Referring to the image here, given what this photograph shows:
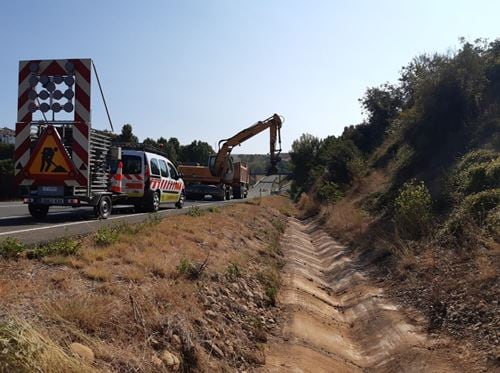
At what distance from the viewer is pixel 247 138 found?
35250mm

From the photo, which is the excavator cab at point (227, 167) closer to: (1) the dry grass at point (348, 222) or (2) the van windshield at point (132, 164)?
(1) the dry grass at point (348, 222)

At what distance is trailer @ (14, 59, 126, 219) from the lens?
12109mm

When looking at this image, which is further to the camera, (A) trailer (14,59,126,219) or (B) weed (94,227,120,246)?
(A) trailer (14,59,126,219)

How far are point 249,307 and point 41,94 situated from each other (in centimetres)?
810

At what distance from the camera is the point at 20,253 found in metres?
6.48

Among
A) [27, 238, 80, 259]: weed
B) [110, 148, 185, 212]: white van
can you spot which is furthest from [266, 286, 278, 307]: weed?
[110, 148, 185, 212]: white van

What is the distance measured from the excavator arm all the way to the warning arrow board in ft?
74.7

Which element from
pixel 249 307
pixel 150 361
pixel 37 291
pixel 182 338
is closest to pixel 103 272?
pixel 37 291

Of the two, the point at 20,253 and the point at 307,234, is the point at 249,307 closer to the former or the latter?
the point at 20,253

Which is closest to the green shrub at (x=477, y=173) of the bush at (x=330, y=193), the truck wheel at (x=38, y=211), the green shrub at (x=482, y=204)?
the green shrub at (x=482, y=204)

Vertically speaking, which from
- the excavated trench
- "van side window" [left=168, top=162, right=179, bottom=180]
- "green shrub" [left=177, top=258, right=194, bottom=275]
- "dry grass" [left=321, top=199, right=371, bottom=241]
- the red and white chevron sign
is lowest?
the excavated trench

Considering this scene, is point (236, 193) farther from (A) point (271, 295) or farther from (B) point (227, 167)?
(A) point (271, 295)

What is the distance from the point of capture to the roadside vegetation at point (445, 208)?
25.9 feet

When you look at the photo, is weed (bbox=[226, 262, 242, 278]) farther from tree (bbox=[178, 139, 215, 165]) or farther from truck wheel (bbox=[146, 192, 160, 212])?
tree (bbox=[178, 139, 215, 165])
